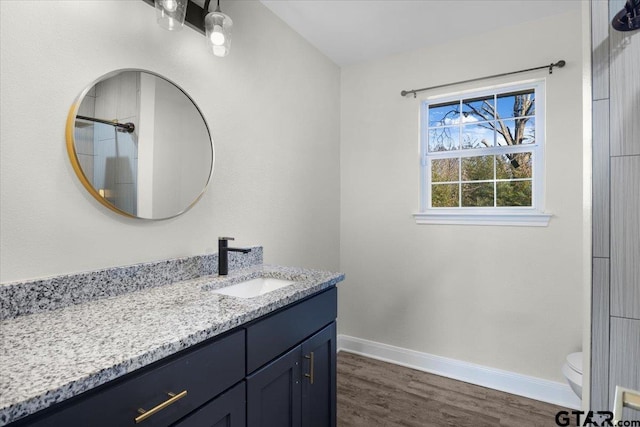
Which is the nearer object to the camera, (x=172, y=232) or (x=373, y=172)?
(x=172, y=232)

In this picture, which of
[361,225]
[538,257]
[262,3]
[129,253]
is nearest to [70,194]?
[129,253]

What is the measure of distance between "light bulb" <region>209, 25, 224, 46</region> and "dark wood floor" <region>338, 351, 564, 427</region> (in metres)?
2.20

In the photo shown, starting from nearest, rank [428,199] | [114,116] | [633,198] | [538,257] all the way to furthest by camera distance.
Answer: [633,198]
[114,116]
[538,257]
[428,199]

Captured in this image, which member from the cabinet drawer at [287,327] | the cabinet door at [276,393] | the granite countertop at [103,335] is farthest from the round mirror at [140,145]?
the cabinet door at [276,393]

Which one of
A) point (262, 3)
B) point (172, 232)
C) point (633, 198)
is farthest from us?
point (262, 3)

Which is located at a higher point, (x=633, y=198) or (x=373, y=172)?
(x=373, y=172)

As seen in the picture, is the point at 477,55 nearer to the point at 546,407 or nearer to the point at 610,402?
the point at 610,402

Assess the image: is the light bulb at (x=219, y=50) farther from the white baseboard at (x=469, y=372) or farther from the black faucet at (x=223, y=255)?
the white baseboard at (x=469, y=372)

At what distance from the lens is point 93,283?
1.23 meters

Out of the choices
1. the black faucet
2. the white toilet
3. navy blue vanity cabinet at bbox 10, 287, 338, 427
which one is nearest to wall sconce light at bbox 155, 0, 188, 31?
the black faucet

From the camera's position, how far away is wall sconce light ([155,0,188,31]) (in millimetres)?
1336

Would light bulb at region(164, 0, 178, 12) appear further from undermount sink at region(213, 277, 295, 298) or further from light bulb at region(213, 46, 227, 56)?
undermount sink at region(213, 277, 295, 298)

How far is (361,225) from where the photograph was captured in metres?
2.97

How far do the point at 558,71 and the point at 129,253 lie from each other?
9.16 feet
